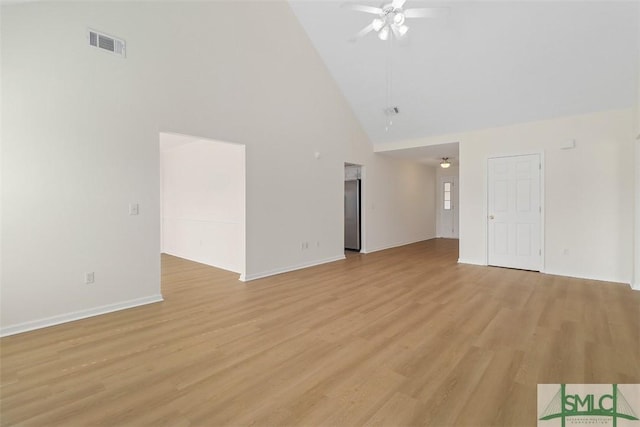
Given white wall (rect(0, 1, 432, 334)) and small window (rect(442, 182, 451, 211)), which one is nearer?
white wall (rect(0, 1, 432, 334))

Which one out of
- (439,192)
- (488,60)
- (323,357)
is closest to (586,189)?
(488,60)

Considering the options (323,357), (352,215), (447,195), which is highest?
(447,195)

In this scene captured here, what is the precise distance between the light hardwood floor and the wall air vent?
295 centimetres

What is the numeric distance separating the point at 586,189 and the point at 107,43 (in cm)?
698

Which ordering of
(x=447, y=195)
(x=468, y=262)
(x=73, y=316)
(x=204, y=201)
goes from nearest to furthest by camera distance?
(x=73, y=316)
(x=468, y=262)
(x=204, y=201)
(x=447, y=195)

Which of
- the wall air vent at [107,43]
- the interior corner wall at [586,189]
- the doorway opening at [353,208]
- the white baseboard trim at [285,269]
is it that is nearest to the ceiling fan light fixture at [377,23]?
the wall air vent at [107,43]

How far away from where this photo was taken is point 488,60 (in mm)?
4363

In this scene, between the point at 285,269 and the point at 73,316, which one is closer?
the point at 73,316

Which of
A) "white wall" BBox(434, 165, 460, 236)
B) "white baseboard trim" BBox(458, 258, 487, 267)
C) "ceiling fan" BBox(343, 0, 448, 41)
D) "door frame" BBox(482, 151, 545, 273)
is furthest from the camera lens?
"white wall" BBox(434, 165, 460, 236)

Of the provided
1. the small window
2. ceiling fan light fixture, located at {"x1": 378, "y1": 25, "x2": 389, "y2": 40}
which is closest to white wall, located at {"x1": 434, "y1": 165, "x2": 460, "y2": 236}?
the small window

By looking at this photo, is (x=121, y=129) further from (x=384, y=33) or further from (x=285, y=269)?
(x=384, y=33)

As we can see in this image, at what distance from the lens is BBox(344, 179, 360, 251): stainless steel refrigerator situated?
283 inches

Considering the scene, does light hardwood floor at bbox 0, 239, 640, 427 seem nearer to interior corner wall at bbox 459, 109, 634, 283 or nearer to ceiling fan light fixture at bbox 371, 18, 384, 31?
interior corner wall at bbox 459, 109, 634, 283

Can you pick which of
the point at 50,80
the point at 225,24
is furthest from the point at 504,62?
the point at 50,80
